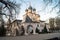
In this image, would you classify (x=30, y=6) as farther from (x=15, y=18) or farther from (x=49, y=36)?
(x=49, y=36)

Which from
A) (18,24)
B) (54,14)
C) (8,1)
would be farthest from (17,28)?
(54,14)

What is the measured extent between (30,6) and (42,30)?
0.49 metres

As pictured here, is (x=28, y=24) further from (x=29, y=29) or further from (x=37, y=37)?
(x=37, y=37)

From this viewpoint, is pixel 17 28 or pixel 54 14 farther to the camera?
pixel 54 14

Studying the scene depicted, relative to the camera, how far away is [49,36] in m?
2.87

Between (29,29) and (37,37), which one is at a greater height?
(29,29)

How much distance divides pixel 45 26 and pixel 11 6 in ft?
2.39

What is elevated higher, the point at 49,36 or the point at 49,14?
the point at 49,14

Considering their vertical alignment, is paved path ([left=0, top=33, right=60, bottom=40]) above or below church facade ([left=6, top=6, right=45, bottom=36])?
below

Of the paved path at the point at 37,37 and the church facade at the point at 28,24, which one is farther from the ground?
the church facade at the point at 28,24

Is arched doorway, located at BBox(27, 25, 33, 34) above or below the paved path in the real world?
above

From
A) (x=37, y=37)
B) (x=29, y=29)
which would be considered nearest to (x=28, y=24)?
(x=29, y=29)

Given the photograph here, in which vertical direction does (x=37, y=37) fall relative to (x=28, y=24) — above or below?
below

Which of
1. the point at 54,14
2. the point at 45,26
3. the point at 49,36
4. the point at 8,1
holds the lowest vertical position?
the point at 49,36
